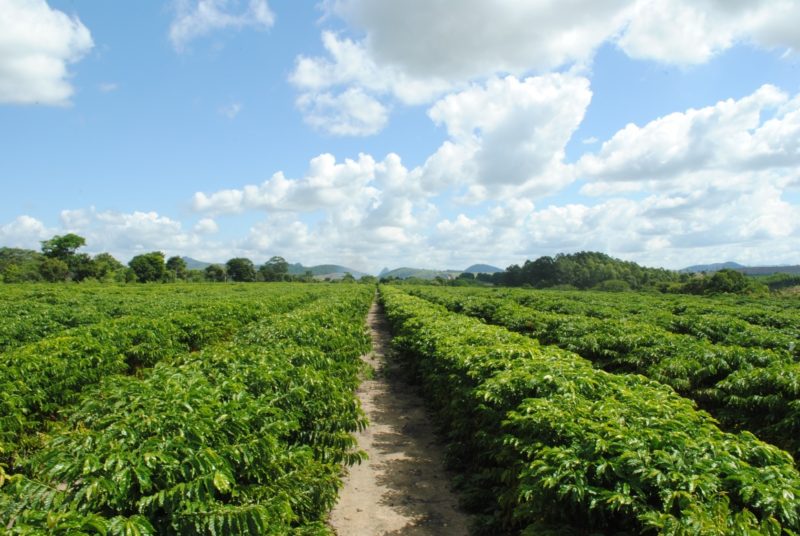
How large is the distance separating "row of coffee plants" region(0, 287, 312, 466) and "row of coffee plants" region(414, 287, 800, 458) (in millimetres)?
11098

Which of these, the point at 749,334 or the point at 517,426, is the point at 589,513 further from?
the point at 749,334

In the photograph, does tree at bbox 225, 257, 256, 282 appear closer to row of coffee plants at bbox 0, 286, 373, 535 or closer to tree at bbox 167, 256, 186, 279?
tree at bbox 167, 256, 186, 279

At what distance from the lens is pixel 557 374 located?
235 inches

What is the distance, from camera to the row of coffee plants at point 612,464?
3021mm

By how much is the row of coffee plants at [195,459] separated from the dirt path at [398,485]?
43.8 inches

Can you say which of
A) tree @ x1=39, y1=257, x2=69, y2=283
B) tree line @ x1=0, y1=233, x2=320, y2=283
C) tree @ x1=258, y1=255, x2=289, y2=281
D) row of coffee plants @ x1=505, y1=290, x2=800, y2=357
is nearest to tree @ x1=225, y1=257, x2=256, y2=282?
tree line @ x1=0, y1=233, x2=320, y2=283

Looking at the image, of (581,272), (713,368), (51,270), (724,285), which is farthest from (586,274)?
(51,270)

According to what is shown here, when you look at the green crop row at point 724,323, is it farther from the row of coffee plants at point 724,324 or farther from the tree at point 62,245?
the tree at point 62,245

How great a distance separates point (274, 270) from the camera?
521ft

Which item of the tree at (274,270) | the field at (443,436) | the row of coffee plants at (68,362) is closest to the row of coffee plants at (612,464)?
the field at (443,436)

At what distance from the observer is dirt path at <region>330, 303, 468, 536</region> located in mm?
5690

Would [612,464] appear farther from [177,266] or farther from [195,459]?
[177,266]

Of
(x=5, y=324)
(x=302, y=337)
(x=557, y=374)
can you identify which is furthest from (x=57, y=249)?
(x=557, y=374)

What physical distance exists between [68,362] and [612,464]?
9928mm
